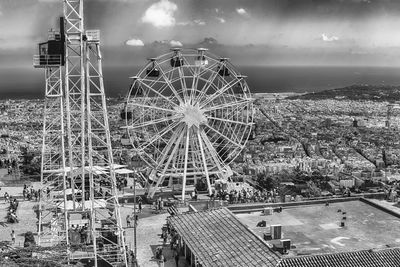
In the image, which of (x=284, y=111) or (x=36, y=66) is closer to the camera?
(x=36, y=66)

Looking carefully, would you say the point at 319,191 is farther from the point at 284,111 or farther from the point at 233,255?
the point at 284,111

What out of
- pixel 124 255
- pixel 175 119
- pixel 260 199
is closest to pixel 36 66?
pixel 124 255

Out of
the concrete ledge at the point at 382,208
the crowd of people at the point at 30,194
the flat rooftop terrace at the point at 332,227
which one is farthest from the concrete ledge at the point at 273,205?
the crowd of people at the point at 30,194

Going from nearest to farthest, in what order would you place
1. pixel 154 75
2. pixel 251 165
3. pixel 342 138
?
pixel 154 75
pixel 251 165
pixel 342 138

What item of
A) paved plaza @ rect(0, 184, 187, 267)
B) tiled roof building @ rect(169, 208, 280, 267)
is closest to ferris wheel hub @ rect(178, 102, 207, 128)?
paved plaza @ rect(0, 184, 187, 267)

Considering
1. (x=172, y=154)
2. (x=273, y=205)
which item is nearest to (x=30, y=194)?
(x=172, y=154)

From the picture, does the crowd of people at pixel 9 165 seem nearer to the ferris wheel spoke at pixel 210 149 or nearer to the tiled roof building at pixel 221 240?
the ferris wheel spoke at pixel 210 149
